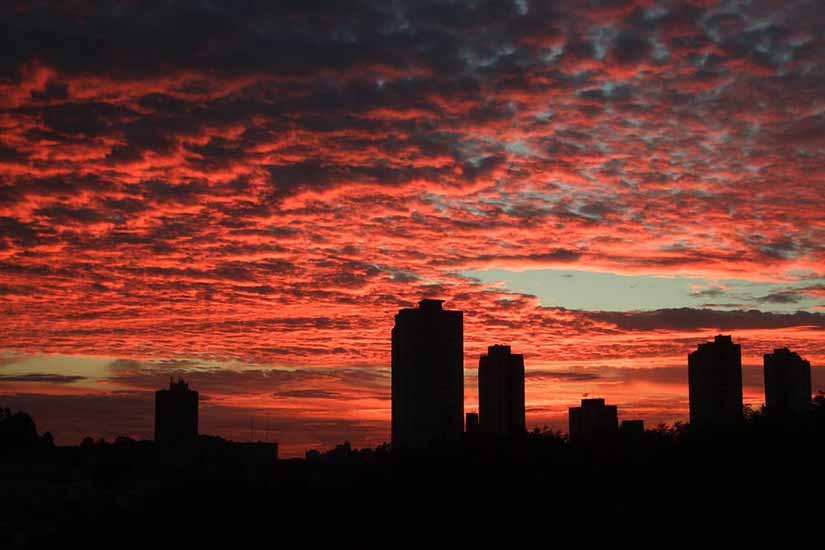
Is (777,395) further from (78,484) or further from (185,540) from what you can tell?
(185,540)

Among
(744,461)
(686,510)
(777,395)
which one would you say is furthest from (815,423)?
(777,395)

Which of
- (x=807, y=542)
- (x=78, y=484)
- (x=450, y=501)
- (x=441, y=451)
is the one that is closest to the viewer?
(x=807, y=542)

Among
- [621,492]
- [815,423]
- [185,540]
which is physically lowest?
[185,540]

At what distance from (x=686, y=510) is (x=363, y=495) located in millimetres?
27753

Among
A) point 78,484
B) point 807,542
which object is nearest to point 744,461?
point 807,542

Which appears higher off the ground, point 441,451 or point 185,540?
point 441,451

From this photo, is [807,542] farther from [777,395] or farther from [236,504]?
[777,395]

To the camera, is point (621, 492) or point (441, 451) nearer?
point (621, 492)

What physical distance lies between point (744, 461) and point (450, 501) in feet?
67.2

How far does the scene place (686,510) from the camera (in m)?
57.4

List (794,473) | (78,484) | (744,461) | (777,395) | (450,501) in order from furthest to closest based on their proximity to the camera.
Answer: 1. (777,395)
2. (78,484)
3. (450,501)
4. (744,461)
5. (794,473)

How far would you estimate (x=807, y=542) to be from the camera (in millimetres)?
50938

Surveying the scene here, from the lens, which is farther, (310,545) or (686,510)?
(310,545)

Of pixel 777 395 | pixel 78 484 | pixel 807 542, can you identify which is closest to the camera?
pixel 807 542
